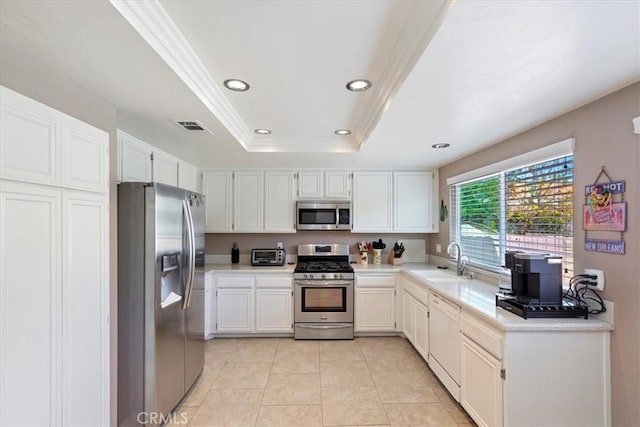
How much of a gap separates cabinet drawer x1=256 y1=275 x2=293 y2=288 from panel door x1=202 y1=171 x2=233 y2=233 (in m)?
0.87

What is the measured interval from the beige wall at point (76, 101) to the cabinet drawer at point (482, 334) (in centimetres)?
241

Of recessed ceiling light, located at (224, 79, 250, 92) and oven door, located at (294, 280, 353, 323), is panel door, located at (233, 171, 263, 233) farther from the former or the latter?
recessed ceiling light, located at (224, 79, 250, 92)

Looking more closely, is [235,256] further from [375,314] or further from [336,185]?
[375,314]

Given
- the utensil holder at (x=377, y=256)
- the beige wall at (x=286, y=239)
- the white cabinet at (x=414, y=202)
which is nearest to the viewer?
the white cabinet at (x=414, y=202)

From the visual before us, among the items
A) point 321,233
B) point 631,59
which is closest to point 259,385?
point 321,233

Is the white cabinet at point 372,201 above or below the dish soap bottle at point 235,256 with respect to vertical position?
above

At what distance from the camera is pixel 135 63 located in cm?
142

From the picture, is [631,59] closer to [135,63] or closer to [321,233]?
[135,63]

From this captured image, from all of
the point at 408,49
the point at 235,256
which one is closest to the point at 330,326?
the point at 235,256

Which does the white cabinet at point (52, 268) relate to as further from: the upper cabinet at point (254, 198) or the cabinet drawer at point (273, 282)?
the upper cabinet at point (254, 198)

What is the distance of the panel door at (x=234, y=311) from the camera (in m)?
3.74

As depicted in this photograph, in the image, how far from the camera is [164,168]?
9.86ft

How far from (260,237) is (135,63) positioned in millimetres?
3177

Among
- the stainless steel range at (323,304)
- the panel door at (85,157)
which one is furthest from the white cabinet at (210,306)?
the panel door at (85,157)
